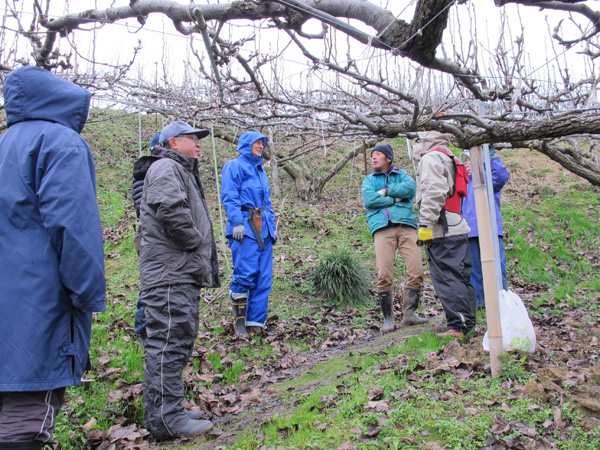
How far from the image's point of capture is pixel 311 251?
919cm

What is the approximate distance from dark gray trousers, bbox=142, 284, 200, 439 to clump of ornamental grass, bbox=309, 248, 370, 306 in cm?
400

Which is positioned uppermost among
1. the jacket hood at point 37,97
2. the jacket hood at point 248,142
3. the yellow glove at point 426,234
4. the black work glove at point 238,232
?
the jacket hood at point 248,142

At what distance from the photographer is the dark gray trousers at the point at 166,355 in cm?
318

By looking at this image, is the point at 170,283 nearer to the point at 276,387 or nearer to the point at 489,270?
the point at 276,387

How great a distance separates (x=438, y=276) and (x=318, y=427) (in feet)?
7.51

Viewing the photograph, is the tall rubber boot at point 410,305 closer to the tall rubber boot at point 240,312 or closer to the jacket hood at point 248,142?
the tall rubber boot at point 240,312

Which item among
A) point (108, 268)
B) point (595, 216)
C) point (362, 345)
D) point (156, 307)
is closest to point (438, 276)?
point (362, 345)

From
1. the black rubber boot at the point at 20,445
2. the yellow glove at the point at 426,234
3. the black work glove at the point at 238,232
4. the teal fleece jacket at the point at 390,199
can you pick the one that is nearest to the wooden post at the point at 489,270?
the yellow glove at the point at 426,234

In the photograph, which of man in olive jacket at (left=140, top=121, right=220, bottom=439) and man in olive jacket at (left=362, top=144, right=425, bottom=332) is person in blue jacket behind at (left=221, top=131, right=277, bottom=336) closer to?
man in olive jacket at (left=362, top=144, right=425, bottom=332)

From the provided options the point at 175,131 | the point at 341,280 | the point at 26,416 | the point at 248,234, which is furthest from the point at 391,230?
the point at 26,416

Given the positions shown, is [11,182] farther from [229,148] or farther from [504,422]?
[229,148]

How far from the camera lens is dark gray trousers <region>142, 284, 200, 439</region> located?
3178 mm

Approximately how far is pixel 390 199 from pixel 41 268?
14.2 ft

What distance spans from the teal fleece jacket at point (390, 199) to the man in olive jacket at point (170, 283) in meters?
2.75
